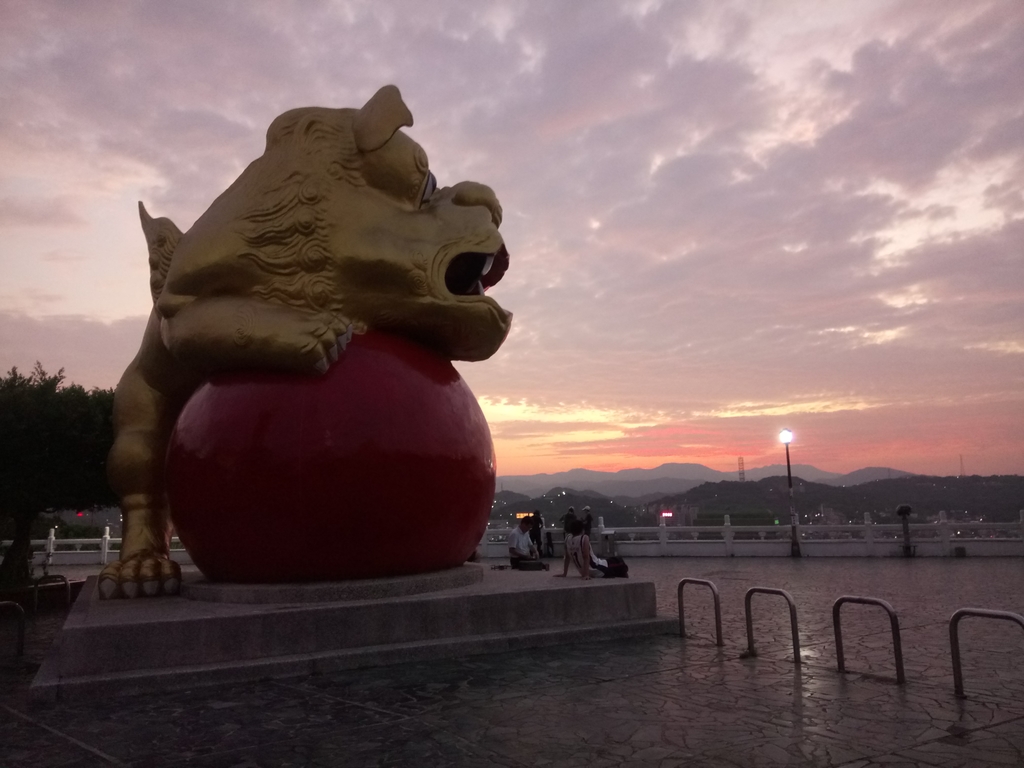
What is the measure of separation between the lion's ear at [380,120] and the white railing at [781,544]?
1303 cm

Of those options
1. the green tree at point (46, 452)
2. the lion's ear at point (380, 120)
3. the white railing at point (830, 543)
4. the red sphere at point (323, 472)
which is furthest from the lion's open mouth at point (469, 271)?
the white railing at point (830, 543)

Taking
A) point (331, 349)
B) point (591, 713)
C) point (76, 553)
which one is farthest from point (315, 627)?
point (76, 553)

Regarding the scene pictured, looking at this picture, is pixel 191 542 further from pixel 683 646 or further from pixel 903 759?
pixel 903 759

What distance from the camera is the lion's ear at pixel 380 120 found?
29.3 ft

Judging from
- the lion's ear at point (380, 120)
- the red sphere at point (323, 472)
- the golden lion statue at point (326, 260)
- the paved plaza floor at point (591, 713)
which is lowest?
the paved plaza floor at point (591, 713)

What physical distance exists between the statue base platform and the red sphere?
1.07 ft

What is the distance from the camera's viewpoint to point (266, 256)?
28.2ft

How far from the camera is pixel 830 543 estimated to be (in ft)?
75.5

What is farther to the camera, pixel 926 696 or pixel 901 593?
pixel 901 593

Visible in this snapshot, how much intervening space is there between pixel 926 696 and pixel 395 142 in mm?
7251

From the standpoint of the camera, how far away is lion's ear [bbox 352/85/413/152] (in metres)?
8.93

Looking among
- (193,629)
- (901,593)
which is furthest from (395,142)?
(901,593)

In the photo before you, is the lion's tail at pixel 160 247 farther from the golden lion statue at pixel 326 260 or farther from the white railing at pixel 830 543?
the white railing at pixel 830 543

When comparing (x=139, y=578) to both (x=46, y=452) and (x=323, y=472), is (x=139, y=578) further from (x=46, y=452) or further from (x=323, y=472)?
(x=46, y=452)
